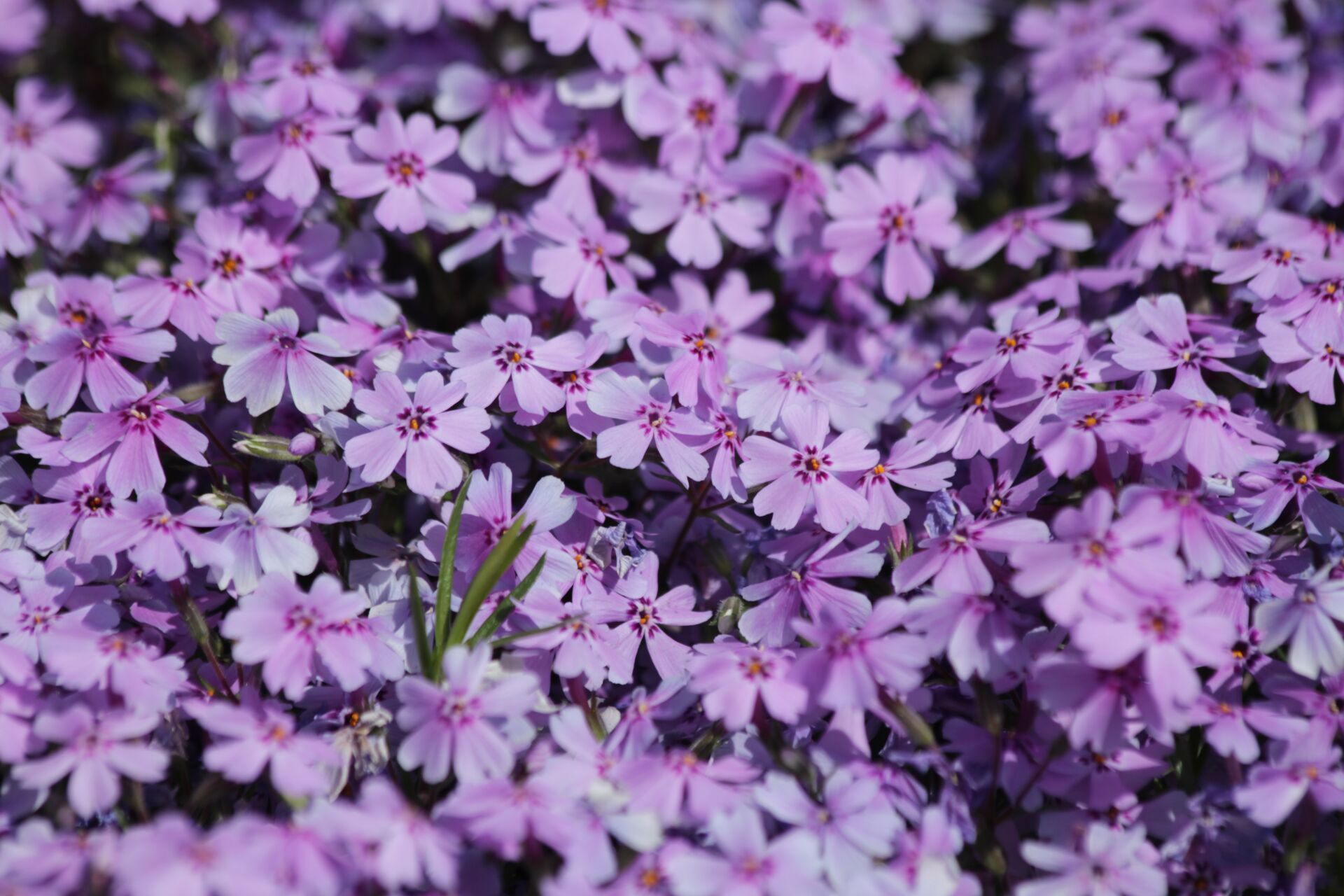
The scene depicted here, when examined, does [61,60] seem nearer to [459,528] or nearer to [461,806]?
[459,528]

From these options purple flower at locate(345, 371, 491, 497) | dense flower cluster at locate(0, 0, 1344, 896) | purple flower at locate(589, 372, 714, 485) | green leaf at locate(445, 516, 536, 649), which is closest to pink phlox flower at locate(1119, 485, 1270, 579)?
dense flower cluster at locate(0, 0, 1344, 896)

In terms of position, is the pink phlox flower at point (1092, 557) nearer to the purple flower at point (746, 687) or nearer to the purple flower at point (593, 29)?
the purple flower at point (746, 687)

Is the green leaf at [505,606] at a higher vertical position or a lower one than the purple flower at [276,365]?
lower

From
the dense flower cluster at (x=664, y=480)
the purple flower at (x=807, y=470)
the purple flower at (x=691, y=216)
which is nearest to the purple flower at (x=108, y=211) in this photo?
the dense flower cluster at (x=664, y=480)

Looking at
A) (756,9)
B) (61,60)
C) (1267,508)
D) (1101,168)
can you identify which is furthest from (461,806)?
(61,60)

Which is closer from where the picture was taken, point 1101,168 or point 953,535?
point 953,535

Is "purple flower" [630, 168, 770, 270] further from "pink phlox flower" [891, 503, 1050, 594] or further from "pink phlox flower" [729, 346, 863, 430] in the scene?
"pink phlox flower" [891, 503, 1050, 594]

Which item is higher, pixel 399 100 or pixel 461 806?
pixel 399 100
